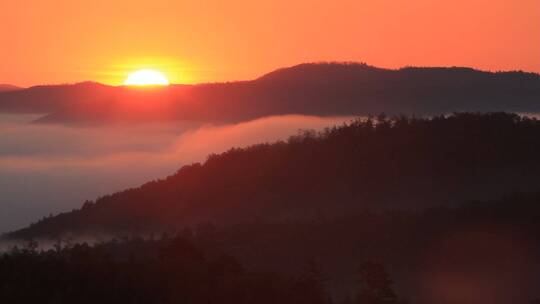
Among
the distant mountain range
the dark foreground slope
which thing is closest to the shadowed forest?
the dark foreground slope

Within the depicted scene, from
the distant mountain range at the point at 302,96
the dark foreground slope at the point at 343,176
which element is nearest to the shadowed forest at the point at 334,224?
the dark foreground slope at the point at 343,176

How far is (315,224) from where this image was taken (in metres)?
51.3

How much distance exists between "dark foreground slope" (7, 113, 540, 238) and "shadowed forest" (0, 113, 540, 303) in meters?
0.12

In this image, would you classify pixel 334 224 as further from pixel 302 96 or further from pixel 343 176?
pixel 302 96

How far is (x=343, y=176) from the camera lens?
225 ft

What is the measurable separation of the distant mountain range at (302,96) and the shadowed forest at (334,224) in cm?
3922

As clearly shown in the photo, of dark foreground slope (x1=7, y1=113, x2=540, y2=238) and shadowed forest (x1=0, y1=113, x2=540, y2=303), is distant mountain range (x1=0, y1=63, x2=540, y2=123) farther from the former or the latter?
shadowed forest (x1=0, y1=113, x2=540, y2=303)

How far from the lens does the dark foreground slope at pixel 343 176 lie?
6334 centimetres

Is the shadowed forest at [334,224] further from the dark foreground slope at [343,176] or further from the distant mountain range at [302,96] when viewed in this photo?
the distant mountain range at [302,96]

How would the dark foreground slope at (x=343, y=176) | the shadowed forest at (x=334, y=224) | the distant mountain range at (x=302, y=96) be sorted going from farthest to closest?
the distant mountain range at (x=302, y=96)
the dark foreground slope at (x=343, y=176)
the shadowed forest at (x=334, y=224)

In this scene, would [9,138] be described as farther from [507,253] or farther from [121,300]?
[121,300]

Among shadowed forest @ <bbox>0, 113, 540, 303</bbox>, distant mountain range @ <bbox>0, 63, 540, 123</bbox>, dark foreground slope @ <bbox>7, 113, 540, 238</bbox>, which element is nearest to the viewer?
shadowed forest @ <bbox>0, 113, 540, 303</bbox>

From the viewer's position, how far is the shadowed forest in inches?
742

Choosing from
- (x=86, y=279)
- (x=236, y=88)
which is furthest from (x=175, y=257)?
(x=236, y=88)
